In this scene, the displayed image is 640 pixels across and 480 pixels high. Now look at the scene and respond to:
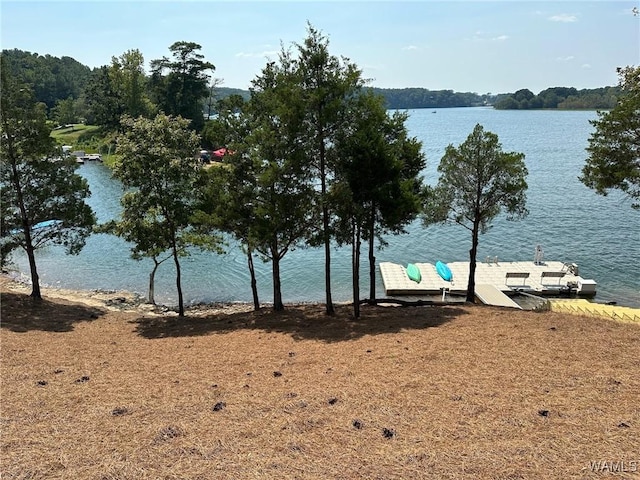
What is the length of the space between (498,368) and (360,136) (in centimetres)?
856

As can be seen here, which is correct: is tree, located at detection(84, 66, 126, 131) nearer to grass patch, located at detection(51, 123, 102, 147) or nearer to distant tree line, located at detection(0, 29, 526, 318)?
grass patch, located at detection(51, 123, 102, 147)

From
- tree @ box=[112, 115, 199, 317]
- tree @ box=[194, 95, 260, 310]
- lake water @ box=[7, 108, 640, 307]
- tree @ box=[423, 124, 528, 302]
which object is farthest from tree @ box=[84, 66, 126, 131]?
tree @ box=[423, 124, 528, 302]

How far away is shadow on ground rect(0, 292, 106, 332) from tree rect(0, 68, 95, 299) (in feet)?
5.12

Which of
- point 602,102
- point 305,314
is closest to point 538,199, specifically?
point 305,314

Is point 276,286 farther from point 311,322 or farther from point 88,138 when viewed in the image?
point 88,138

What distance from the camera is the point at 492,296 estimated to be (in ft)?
80.6

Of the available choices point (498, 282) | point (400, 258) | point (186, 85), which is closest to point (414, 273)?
point (498, 282)

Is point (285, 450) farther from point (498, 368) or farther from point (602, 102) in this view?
point (602, 102)

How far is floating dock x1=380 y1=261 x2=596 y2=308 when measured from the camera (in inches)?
1033

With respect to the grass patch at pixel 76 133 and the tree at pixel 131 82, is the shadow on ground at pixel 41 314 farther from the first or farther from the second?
the grass patch at pixel 76 133

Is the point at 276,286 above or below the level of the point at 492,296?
above

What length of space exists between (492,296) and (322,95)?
1515cm

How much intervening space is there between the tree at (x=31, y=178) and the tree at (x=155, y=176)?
2.62m

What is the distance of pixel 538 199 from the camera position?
1972 inches
